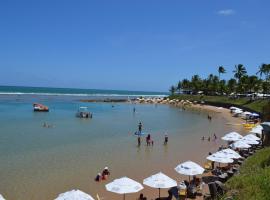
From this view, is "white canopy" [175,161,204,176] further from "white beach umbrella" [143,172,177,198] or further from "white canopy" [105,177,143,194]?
"white canopy" [105,177,143,194]

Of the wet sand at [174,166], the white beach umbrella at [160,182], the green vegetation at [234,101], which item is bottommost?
the wet sand at [174,166]

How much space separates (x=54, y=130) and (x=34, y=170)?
16918mm

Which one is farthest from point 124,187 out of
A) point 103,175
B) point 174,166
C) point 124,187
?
point 174,166

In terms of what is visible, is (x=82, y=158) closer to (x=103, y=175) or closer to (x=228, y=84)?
(x=103, y=175)

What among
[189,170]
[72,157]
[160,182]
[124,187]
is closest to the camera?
[124,187]

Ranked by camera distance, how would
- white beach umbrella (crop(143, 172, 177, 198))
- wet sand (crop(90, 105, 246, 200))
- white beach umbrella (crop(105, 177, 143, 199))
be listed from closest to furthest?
white beach umbrella (crop(105, 177, 143, 199)) < white beach umbrella (crop(143, 172, 177, 198)) < wet sand (crop(90, 105, 246, 200))

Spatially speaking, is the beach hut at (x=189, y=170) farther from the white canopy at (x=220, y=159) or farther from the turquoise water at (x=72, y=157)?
the turquoise water at (x=72, y=157)

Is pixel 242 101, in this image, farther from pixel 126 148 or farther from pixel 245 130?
pixel 126 148

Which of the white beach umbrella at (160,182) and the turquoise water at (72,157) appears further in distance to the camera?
the turquoise water at (72,157)

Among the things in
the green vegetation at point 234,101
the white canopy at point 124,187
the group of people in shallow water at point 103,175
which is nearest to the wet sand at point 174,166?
the group of people in shallow water at point 103,175

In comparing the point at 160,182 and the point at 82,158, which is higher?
the point at 160,182

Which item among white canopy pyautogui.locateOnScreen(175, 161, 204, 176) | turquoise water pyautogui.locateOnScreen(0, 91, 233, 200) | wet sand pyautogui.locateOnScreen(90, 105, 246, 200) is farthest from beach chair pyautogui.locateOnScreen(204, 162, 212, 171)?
white canopy pyautogui.locateOnScreen(175, 161, 204, 176)

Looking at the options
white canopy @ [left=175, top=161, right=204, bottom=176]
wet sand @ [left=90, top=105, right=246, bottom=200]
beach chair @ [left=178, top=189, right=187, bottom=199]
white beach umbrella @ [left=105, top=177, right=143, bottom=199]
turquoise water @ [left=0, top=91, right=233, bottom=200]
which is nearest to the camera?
white beach umbrella @ [left=105, top=177, right=143, bottom=199]

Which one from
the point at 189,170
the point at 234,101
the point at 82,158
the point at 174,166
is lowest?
the point at 174,166
